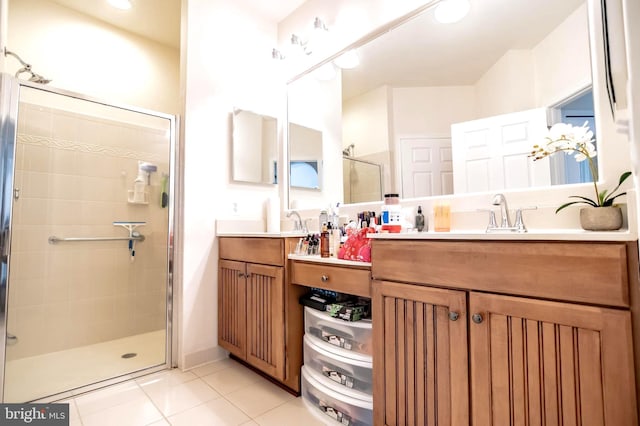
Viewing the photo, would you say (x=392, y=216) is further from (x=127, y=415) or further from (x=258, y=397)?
(x=127, y=415)

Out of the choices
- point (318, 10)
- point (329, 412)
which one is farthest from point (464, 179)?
point (318, 10)

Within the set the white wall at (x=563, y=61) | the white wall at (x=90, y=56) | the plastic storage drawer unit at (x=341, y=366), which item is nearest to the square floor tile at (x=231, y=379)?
the plastic storage drawer unit at (x=341, y=366)

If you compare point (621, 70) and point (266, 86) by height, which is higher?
point (266, 86)

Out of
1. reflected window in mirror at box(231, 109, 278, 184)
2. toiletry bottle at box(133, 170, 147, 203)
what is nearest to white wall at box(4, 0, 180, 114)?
toiletry bottle at box(133, 170, 147, 203)

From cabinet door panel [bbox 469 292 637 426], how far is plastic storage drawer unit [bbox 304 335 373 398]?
47cm

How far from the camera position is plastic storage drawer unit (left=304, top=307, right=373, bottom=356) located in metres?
1.31

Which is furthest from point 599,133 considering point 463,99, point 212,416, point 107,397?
point 107,397

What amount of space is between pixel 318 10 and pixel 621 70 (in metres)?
2.23

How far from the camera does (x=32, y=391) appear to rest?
166 centimetres

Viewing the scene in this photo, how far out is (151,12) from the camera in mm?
2529

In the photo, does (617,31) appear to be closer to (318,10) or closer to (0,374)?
(318,10)

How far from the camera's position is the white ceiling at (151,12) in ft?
7.96

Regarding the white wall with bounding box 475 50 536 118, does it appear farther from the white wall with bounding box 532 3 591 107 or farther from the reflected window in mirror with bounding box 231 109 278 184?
the reflected window in mirror with bounding box 231 109 278 184

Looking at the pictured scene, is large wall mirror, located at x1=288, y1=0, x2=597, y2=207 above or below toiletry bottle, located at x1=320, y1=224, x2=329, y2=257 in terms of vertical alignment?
above
